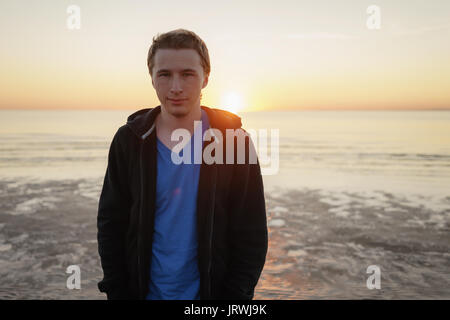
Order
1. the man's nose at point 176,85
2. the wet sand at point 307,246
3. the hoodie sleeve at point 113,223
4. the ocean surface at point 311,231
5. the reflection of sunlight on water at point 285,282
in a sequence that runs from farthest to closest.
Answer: the ocean surface at point 311,231, the wet sand at point 307,246, the reflection of sunlight on water at point 285,282, the hoodie sleeve at point 113,223, the man's nose at point 176,85

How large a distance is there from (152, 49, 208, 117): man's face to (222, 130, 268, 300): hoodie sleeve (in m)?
0.42

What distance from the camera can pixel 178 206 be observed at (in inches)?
77.7

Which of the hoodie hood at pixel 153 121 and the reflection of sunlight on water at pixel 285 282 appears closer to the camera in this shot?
the hoodie hood at pixel 153 121

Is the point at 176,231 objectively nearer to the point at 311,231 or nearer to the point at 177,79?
the point at 177,79

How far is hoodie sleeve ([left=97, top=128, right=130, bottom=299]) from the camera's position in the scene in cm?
202

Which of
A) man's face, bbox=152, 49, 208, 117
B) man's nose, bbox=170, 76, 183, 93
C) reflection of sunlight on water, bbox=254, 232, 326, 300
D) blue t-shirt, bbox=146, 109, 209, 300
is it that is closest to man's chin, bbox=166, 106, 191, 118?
man's face, bbox=152, 49, 208, 117

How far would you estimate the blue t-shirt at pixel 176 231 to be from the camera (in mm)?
1962

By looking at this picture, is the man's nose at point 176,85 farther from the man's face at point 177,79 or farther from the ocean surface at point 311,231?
the ocean surface at point 311,231

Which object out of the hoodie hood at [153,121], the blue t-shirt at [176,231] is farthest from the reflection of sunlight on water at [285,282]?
the hoodie hood at [153,121]

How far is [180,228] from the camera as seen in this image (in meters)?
1.97

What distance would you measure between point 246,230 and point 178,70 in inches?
41.1

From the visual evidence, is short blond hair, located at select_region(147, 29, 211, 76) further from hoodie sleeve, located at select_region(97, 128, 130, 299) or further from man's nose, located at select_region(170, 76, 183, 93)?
hoodie sleeve, located at select_region(97, 128, 130, 299)

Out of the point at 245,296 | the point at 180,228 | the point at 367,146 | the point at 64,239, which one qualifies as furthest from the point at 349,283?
the point at 367,146
